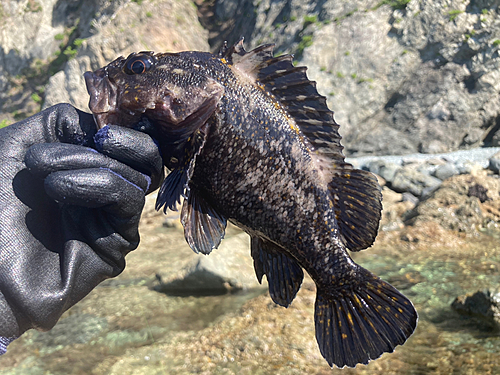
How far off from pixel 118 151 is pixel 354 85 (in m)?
18.7

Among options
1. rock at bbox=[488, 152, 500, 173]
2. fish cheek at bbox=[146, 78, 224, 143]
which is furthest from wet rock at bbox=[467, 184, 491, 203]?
fish cheek at bbox=[146, 78, 224, 143]

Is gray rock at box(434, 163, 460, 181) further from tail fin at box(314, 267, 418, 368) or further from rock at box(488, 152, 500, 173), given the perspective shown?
tail fin at box(314, 267, 418, 368)

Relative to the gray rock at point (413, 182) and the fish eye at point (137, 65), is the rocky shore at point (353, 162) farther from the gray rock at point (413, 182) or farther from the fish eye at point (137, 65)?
the fish eye at point (137, 65)

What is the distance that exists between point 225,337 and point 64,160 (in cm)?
344

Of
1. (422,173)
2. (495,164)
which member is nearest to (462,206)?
(422,173)

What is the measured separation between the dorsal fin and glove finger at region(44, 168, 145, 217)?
959 mm

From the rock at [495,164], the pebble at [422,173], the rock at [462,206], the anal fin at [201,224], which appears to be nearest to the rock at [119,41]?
the pebble at [422,173]

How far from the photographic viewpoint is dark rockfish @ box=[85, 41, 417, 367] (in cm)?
199

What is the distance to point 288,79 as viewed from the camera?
2098 millimetres

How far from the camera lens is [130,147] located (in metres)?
1.93

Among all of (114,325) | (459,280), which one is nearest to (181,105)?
(114,325)

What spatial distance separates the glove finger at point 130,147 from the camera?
1.89 meters

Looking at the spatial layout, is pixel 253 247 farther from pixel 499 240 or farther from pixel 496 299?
pixel 499 240

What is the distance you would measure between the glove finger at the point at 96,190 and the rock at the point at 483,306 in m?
4.75
